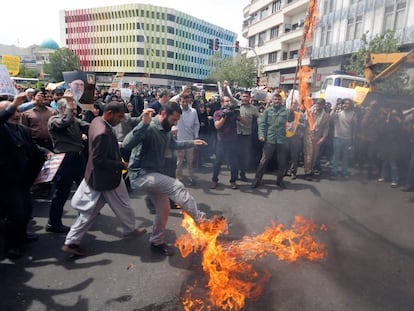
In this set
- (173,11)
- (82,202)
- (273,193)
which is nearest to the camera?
(82,202)

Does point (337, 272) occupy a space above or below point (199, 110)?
below

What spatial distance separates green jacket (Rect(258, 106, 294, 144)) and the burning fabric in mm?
2455

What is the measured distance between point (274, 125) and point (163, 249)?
4156mm

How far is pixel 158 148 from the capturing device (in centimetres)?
396

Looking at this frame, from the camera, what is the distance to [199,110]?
9266 mm

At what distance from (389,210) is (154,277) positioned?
475 cm

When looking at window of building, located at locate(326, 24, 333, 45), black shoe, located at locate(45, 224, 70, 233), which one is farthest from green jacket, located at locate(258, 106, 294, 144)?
window of building, located at locate(326, 24, 333, 45)

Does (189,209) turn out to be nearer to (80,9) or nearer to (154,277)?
(154,277)

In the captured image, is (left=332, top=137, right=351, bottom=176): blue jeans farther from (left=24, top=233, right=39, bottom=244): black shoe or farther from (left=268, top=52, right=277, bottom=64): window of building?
(left=268, top=52, right=277, bottom=64): window of building

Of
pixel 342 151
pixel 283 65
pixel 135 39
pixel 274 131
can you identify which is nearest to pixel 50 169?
pixel 274 131

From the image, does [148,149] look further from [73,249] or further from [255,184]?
[255,184]

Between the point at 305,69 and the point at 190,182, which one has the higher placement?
the point at 305,69

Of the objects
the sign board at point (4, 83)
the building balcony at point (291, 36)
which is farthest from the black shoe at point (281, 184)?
the building balcony at point (291, 36)

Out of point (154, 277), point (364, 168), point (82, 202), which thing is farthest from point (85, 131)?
point (364, 168)
